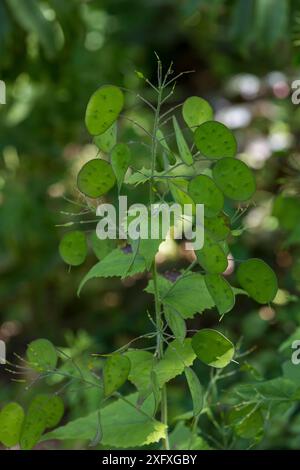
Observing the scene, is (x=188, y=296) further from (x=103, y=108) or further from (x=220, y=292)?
(x=103, y=108)

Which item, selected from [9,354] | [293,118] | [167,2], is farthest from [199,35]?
[9,354]

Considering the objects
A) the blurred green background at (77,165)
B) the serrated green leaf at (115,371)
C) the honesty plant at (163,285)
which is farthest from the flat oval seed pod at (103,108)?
the blurred green background at (77,165)

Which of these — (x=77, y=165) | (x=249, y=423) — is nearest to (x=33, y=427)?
(x=249, y=423)

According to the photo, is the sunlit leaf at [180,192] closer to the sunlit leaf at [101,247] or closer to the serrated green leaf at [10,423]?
the sunlit leaf at [101,247]

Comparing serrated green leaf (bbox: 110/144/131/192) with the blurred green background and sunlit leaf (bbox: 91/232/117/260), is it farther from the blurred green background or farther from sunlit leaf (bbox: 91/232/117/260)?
the blurred green background
